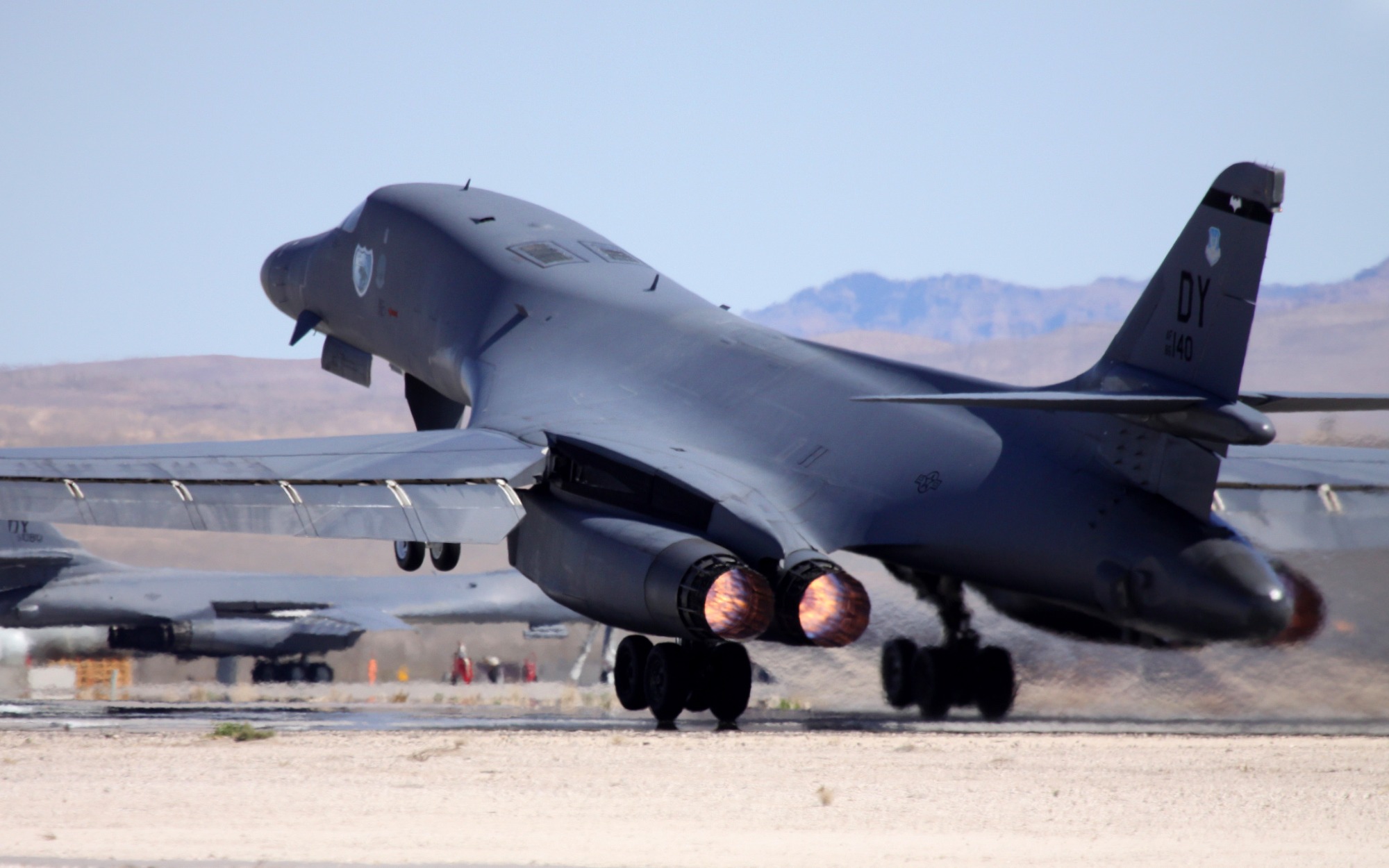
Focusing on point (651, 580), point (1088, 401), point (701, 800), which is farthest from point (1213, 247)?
point (701, 800)

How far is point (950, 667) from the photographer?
1482 cm

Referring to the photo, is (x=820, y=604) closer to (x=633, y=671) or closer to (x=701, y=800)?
(x=633, y=671)

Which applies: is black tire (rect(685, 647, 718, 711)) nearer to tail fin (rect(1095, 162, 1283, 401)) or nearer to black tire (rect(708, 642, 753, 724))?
black tire (rect(708, 642, 753, 724))

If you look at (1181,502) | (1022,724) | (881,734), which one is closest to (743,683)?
(881,734)

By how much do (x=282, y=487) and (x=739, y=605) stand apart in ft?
14.9

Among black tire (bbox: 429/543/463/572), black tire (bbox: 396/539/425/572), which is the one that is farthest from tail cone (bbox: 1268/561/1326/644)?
black tire (bbox: 396/539/425/572)

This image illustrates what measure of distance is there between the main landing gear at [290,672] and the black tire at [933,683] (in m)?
24.7

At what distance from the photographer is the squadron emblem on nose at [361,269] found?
22.4 m

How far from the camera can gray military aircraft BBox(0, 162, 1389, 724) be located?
1265 centimetres

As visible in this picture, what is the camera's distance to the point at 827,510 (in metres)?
15.4

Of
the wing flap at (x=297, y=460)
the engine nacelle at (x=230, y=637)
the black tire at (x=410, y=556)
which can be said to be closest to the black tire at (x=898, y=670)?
the wing flap at (x=297, y=460)

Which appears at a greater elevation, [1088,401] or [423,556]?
[1088,401]

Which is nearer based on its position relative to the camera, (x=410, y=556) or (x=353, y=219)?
(x=410, y=556)

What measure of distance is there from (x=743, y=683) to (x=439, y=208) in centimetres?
901
